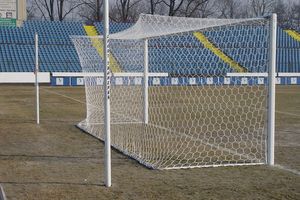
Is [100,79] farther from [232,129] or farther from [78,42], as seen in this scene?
[232,129]

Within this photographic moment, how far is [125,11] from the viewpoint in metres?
61.4

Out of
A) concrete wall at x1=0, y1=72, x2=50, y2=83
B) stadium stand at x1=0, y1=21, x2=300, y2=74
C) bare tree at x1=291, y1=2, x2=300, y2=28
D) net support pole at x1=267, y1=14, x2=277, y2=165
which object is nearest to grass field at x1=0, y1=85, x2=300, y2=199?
net support pole at x1=267, y1=14, x2=277, y2=165

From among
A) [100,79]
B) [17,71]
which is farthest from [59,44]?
[100,79]

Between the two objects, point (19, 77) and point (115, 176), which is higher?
point (19, 77)

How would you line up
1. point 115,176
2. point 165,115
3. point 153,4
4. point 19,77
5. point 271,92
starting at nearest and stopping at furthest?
point 115,176, point 271,92, point 165,115, point 19,77, point 153,4

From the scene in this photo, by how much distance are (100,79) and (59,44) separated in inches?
1115

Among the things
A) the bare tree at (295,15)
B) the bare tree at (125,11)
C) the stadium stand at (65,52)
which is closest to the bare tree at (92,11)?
the bare tree at (125,11)

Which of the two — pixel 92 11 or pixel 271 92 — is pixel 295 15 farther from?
pixel 271 92

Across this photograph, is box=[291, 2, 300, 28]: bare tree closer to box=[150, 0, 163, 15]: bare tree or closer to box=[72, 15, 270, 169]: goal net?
box=[150, 0, 163, 15]: bare tree

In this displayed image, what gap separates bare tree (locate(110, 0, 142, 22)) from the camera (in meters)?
60.3

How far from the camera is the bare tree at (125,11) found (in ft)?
198

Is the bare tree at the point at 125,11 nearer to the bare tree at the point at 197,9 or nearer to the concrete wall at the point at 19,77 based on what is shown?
the bare tree at the point at 197,9

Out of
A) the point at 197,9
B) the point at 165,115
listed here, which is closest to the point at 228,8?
the point at 197,9

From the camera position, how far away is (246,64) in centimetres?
3538
